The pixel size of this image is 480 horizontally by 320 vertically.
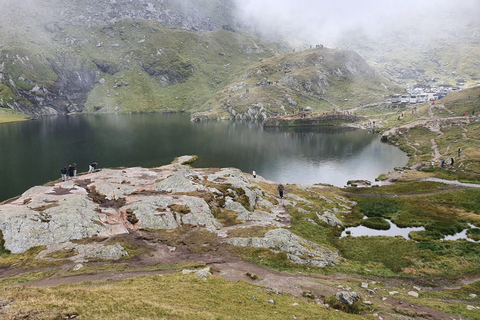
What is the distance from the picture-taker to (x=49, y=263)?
35562 mm

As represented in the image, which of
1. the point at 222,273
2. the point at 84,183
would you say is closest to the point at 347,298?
the point at 222,273

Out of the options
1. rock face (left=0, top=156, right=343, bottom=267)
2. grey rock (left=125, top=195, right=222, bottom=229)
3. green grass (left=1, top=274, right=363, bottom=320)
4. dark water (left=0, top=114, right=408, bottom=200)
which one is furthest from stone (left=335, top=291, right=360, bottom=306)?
dark water (left=0, top=114, right=408, bottom=200)

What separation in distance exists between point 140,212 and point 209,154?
95837 mm

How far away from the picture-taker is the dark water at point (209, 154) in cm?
10950

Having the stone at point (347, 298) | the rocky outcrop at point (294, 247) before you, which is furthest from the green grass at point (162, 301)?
the rocky outcrop at point (294, 247)

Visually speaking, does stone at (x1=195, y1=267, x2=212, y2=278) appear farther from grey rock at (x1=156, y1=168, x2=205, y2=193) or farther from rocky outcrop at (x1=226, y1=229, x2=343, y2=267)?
grey rock at (x1=156, y1=168, x2=205, y2=193)

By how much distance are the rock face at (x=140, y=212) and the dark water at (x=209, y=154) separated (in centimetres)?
4249

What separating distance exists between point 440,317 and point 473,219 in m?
46.0

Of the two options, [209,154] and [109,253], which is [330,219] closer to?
[109,253]

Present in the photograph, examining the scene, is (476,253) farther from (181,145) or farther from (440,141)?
(181,145)

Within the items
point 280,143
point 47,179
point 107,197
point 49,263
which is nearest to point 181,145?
point 280,143

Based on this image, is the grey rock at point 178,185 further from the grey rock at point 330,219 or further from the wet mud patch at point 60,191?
the grey rock at point 330,219

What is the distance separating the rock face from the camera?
133 ft

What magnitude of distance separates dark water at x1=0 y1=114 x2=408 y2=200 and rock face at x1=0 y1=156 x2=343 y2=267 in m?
42.5
